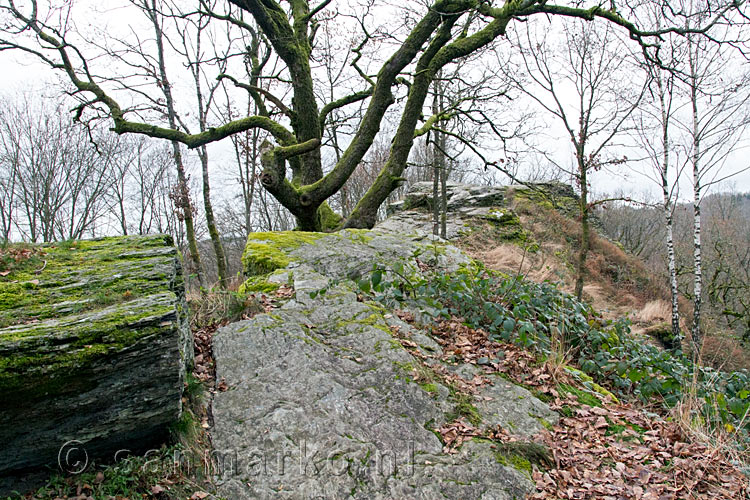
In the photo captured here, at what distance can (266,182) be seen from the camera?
20.3 feet

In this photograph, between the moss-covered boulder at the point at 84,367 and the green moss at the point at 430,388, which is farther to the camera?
the green moss at the point at 430,388

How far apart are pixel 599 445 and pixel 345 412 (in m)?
1.99

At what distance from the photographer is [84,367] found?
6.78 ft

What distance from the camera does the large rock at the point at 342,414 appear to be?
8.14 feet

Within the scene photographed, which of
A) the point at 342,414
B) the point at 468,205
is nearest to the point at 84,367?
the point at 342,414

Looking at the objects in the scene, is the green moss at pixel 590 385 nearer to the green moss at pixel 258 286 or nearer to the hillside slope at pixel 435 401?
the hillside slope at pixel 435 401

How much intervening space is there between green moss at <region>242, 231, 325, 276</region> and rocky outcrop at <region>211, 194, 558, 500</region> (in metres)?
0.60

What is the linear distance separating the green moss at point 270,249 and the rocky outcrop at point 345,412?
60cm

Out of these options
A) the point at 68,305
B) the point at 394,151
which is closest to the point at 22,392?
the point at 68,305

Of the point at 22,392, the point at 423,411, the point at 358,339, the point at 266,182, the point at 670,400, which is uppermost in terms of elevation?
the point at 266,182

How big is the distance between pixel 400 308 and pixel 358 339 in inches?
38.9

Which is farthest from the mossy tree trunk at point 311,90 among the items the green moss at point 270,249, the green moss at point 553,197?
the green moss at point 553,197

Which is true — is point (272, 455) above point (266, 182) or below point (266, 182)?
below

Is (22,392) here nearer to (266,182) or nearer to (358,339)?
(358,339)
